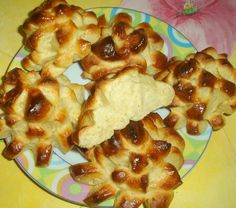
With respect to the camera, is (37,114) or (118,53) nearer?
(37,114)

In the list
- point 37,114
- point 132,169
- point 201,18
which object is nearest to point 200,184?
point 132,169

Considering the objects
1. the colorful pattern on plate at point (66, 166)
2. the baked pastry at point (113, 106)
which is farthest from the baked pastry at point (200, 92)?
the baked pastry at point (113, 106)

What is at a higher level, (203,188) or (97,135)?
(97,135)

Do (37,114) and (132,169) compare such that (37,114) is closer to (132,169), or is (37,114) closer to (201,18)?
(132,169)

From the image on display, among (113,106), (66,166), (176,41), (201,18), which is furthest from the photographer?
(201,18)

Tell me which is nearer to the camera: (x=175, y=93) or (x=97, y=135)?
(x=97, y=135)

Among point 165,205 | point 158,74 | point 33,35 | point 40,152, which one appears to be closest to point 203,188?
point 165,205

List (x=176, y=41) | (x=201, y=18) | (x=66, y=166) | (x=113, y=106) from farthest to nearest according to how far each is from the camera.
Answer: (x=201, y=18) < (x=176, y=41) < (x=66, y=166) < (x=113, y=106)

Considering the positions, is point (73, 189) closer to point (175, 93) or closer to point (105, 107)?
point (105, 107)
